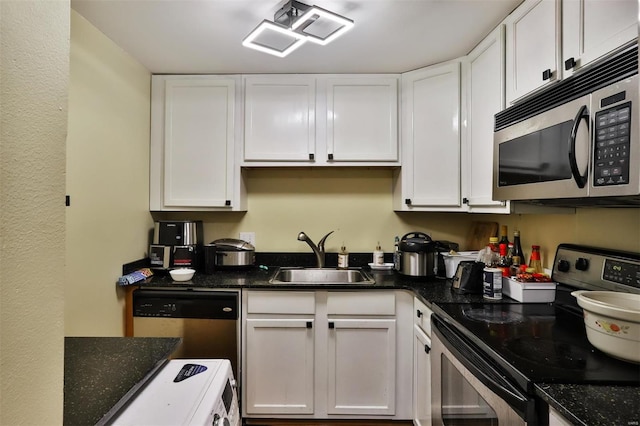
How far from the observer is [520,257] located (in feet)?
5.91

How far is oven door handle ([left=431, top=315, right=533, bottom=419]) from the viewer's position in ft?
2.77

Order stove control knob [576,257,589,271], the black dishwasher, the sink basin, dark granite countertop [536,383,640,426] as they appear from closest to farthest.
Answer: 1. dark granite countertop [536,383,640,426]
2. stove control knob [576,257,589,271]
3. the black dishwasher
4. the sink basin

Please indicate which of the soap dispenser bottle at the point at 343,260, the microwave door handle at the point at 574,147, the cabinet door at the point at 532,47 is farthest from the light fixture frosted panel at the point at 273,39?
the soap dispenser bottle at the point at 343,260

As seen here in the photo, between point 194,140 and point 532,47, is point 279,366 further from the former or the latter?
point 532,47

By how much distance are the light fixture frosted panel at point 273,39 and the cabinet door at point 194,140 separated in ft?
1.88

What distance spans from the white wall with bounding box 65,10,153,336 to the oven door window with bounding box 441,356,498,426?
5.79 feet

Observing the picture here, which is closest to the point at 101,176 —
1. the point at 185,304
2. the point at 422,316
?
the point at 185,304

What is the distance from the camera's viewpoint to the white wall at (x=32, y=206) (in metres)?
0.40

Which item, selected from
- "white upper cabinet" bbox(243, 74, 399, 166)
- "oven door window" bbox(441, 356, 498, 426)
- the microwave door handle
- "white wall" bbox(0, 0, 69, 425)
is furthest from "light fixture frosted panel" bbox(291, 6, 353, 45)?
"oven door window" bbox(441, 356, 498, 426)

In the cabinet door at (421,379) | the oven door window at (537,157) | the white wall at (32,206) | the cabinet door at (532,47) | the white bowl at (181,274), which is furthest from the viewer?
the white bowl at (181,274)

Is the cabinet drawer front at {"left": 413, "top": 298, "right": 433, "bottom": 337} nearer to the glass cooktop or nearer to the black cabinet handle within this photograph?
the glass cooktop

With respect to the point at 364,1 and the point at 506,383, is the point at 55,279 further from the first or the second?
the point at 364,1

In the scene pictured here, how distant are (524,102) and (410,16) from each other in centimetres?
71

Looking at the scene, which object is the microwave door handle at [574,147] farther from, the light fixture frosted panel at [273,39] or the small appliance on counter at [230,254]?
the small appliance on counter at [230,254]
